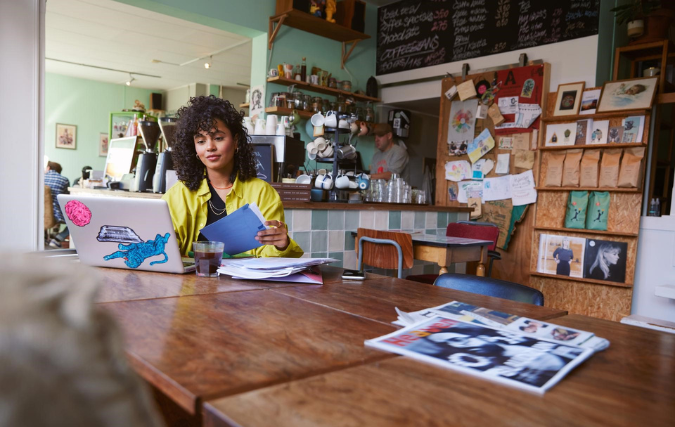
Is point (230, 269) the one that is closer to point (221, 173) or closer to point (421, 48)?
point (221, 173)

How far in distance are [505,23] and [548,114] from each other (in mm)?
1030

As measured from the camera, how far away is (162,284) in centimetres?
125

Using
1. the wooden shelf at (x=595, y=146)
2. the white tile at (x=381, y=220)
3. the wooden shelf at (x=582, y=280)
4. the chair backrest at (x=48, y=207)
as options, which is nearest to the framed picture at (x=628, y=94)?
the wooden shelf at (x=595, y=146)

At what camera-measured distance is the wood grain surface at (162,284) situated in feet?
3.70

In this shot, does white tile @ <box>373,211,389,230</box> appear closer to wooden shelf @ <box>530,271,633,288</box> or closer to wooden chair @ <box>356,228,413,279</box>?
wooden chair @ <box>356,228,413,279</box>

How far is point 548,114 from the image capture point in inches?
171

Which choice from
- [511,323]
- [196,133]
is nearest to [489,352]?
[511,323]

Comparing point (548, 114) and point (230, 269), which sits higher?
point (548, 114)

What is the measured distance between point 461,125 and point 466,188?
64cm

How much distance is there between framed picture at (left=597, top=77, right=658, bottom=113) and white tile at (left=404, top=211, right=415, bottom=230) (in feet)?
5.84

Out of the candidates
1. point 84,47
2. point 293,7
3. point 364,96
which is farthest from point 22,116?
point 84,47

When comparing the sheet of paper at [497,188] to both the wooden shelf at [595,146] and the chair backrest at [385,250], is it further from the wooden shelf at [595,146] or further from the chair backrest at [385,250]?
the chair backrest at [385,250]

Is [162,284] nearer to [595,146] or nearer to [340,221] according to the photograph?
[340,221]

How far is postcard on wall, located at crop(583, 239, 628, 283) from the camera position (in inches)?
153
